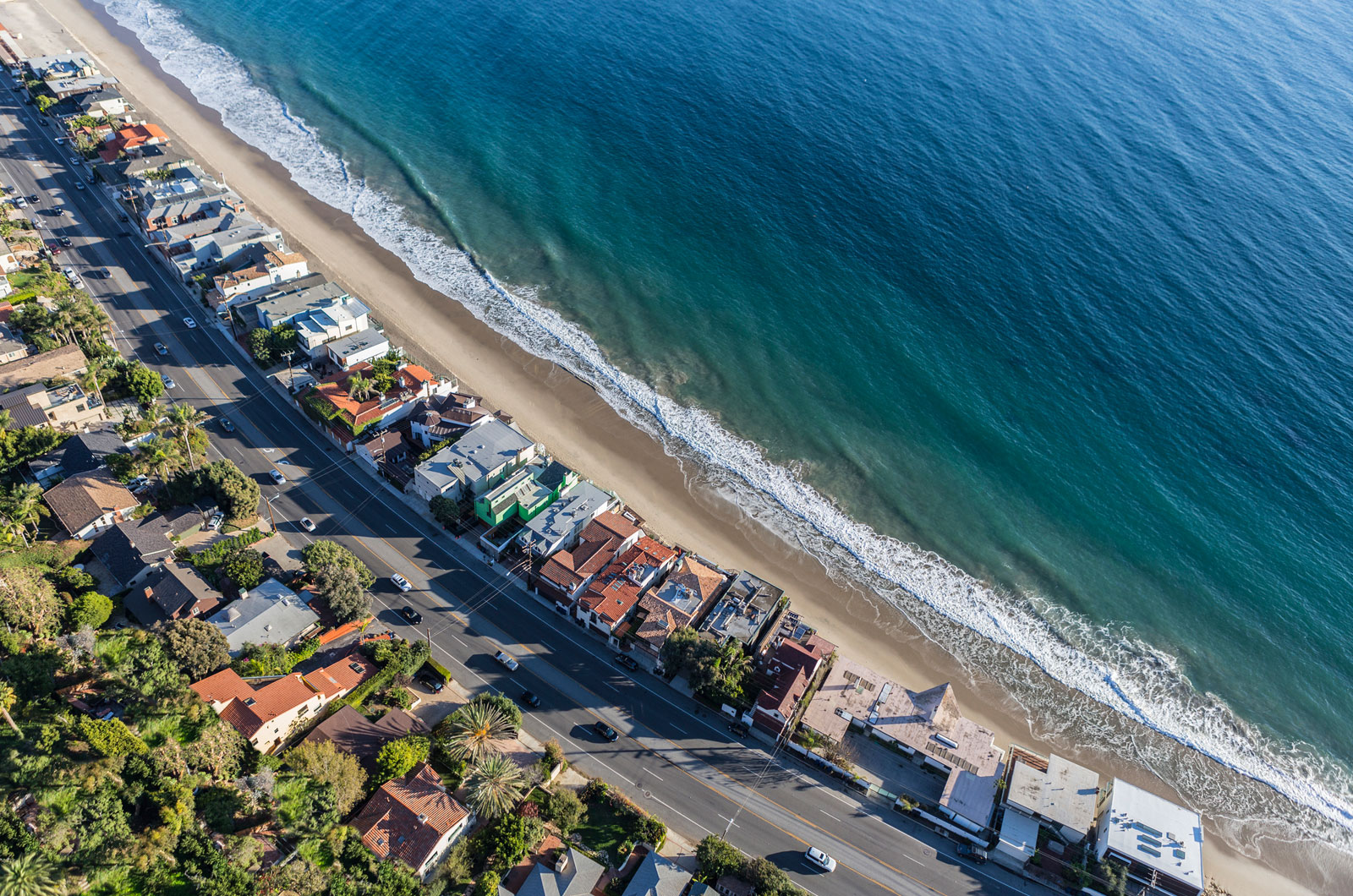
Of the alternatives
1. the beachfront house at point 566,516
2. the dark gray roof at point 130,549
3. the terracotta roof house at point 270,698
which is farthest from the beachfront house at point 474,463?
the dark gray roof at point 130,549

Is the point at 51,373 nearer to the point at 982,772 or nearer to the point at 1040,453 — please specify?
the point at 982,772

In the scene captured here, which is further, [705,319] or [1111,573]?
[705,319]

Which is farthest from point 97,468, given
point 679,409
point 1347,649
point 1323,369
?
point 1323,369

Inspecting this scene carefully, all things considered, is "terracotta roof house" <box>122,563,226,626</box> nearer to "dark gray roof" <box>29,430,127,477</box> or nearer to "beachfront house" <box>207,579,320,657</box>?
"beachfront house" <box>207,579,320,657</box>

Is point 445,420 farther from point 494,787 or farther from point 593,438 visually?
point 494,787

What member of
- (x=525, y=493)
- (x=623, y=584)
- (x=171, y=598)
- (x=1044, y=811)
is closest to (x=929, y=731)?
(x=1044, y=811)

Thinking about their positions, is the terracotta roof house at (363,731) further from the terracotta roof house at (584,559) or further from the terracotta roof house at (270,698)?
the terracotta roof house at (584,559)

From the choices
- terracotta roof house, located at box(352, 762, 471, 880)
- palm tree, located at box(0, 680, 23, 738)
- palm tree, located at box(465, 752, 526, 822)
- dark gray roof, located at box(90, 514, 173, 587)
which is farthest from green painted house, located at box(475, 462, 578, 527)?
palm tree, located at box(0, 680, 23, 738)
